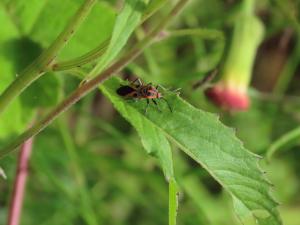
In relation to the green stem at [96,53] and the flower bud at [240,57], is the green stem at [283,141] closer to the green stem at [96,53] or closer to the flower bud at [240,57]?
the flower bud at [240,57]

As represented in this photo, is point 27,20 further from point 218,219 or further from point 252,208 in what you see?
point 218,219

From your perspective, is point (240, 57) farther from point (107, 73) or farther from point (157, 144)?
point (107, 73)

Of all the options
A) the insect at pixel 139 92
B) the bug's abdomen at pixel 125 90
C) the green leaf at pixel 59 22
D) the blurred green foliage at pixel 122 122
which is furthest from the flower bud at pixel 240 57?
the bug's abdomen at pixel 125 90

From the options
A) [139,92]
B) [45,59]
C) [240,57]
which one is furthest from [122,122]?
[45,59]

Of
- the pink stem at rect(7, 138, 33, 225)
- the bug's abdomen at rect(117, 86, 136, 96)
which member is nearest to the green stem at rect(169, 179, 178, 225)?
the bug's abdomen at rect(117, 86, 136, 96)

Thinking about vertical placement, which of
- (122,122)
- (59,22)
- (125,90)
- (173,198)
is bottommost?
(173,198)
